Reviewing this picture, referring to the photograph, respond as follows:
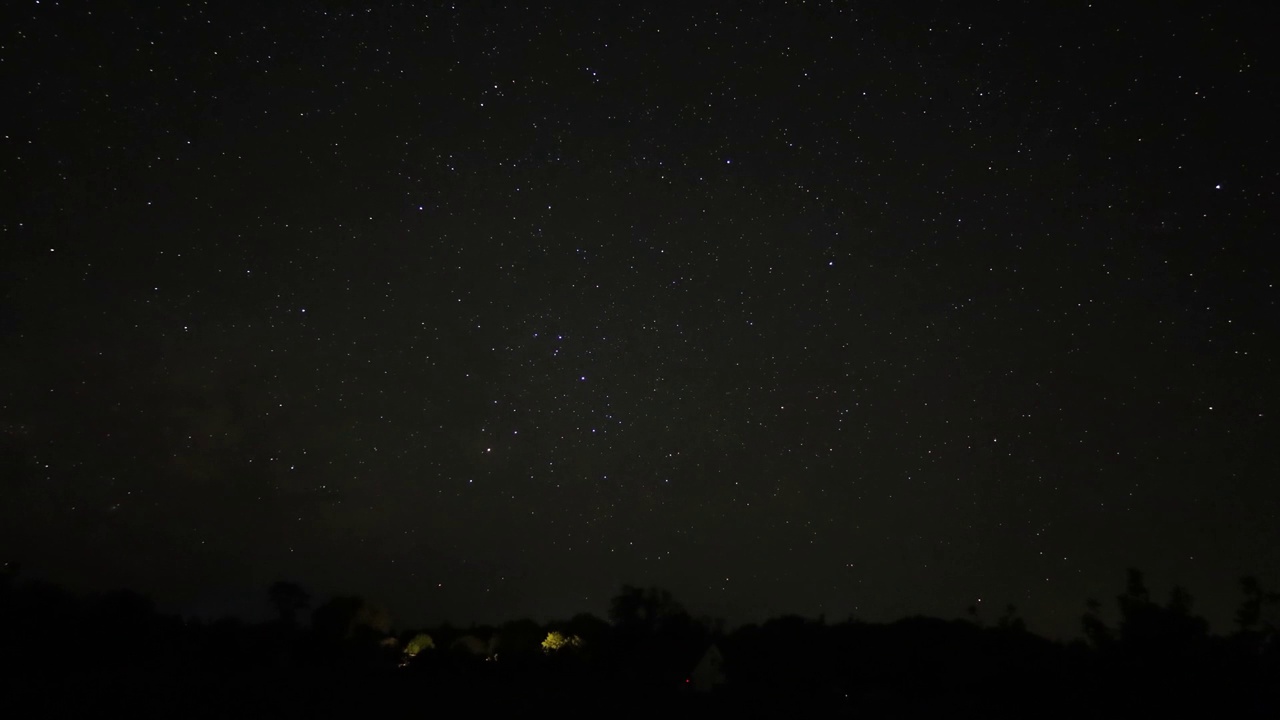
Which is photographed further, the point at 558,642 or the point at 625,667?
the point at 558,642

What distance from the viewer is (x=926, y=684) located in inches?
907

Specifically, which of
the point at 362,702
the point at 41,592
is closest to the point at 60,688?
the point at 362,702

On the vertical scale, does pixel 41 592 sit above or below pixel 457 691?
above

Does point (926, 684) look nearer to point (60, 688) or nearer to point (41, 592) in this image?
point (60, 688)

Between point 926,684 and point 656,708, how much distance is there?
33.2 ft

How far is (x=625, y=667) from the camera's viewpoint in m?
30.8

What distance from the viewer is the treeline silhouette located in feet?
42.9

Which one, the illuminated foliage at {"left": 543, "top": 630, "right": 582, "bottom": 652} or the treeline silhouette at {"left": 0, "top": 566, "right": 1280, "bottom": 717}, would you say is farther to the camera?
the illuminated foliage at {"left": 543, "top": 630, "right": 582, "bottom": 652}

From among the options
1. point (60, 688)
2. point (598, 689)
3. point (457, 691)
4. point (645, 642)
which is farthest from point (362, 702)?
point (645, 642)

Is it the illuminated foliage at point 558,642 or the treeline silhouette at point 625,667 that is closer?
the treeline silhouette at point 625,667

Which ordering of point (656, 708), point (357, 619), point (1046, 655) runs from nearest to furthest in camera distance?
point (656, 708) < point (1046, 655) < point (357, 619)

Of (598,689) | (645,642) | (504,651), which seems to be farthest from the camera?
(645,642)

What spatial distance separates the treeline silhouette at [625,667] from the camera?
42.9ft

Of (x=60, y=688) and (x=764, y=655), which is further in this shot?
(x=764, y=655)
